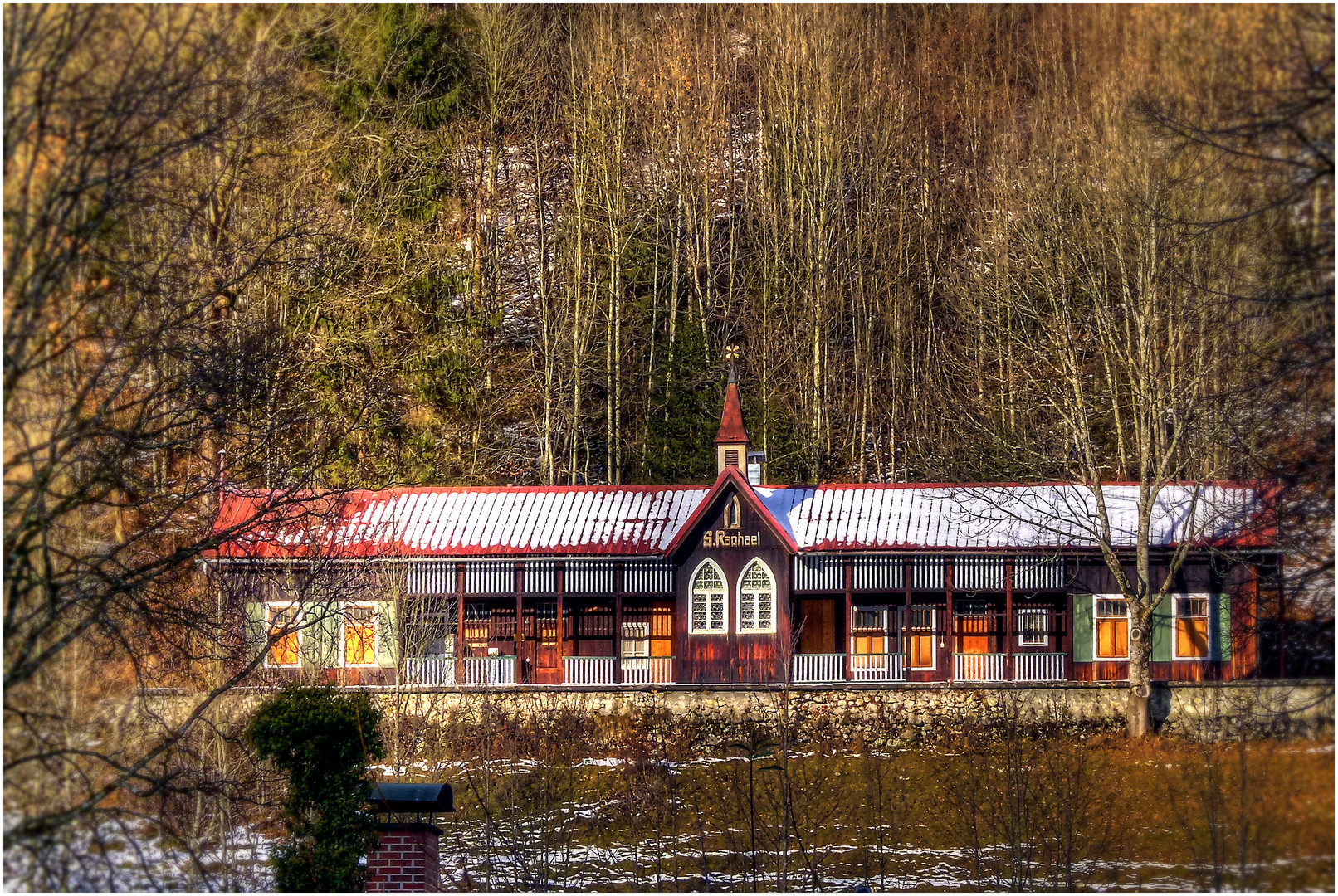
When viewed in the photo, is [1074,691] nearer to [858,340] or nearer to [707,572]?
[707,572]

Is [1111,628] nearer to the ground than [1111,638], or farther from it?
farther from it

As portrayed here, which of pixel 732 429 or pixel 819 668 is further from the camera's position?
pixel 732 429

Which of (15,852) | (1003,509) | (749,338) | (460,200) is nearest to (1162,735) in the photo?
(1003,509)

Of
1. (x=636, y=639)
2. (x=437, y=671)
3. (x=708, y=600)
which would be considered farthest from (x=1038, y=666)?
(x=437, y=671)

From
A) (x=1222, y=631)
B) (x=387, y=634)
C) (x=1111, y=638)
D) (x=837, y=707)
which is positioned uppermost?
(x=387, y=634)

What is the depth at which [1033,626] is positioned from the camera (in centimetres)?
3062

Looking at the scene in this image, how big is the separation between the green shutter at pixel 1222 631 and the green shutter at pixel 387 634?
16.5m

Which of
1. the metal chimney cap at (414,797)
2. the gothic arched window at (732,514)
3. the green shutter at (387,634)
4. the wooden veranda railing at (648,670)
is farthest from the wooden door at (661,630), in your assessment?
the metal chimney cap at (414,797)

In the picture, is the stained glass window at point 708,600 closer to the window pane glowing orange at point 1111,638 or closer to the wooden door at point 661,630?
the wooden door at point 661,630

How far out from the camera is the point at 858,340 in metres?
44.7

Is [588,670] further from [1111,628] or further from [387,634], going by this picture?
[1111,628]

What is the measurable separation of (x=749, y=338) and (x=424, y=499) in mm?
14682

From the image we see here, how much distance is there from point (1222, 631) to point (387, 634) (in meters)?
16.9

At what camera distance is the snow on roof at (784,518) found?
29.5 meters
